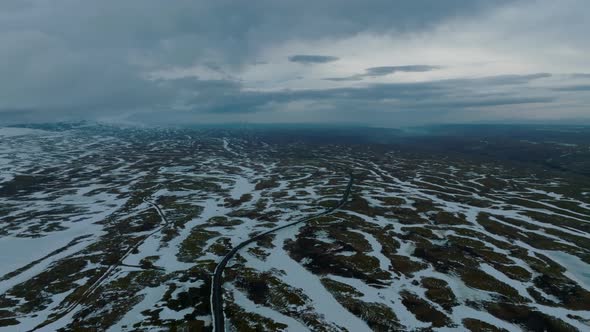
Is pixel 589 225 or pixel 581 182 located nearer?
pixel 589 225

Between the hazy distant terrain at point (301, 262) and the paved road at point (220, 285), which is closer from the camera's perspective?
the paved road at point (220, 285)

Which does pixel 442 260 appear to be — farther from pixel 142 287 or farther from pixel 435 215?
pixel 142 287

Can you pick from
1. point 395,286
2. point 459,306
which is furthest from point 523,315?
point 395,286

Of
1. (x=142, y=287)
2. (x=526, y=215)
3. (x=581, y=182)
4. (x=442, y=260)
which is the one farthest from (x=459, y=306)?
(x=581, y=182)

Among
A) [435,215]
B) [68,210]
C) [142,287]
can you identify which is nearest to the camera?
[142,287]

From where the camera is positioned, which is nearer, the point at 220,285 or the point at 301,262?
the point at 220,285

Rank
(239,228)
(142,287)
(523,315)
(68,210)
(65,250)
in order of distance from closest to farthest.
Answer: (523,315) < (142,287) < (65,250) < (239,228) < (68,210)

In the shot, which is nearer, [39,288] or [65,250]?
[39,288]

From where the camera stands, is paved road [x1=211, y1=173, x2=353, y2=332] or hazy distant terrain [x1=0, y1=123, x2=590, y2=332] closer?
paved road [x1=211, y1=173, x2=353, y2=332]

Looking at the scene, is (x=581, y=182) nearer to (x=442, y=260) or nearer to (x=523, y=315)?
(x=442, y=260)
